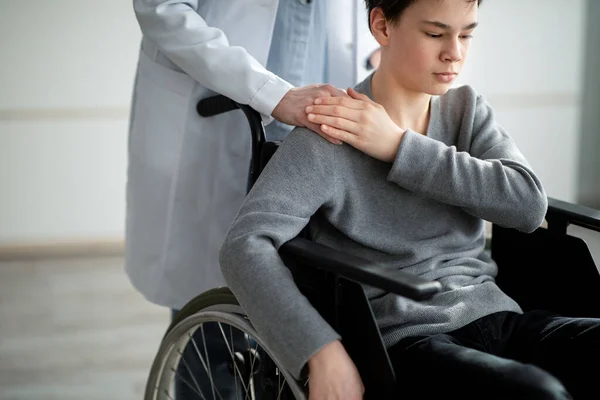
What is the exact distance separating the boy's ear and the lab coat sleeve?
0.19m

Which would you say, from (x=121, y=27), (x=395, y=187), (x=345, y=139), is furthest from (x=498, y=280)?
(x=121, y=27)

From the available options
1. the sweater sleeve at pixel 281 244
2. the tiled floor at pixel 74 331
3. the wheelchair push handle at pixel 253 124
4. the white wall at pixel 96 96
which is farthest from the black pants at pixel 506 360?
the white wall at pixel 96 96

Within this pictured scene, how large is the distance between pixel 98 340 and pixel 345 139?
1.87m

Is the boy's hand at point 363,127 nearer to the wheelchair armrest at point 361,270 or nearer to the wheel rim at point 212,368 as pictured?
the wheelchair armrest at point 361,270

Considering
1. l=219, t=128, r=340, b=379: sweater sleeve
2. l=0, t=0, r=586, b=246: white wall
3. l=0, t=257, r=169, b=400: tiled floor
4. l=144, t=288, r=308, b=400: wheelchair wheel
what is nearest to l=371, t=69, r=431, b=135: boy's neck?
l=219, t=128, r=340, b=379: sweater sleeve

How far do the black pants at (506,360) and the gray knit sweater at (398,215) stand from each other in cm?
3

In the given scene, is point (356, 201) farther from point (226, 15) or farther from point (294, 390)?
point (226, 15)

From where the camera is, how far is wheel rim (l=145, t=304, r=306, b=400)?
1.42 m

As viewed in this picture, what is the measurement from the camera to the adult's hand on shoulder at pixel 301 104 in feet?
4.78

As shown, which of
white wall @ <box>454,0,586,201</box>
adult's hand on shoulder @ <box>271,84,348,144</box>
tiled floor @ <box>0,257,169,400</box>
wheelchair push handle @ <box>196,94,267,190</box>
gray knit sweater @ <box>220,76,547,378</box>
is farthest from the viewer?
white wall @ <box>454,0,586,201</box>

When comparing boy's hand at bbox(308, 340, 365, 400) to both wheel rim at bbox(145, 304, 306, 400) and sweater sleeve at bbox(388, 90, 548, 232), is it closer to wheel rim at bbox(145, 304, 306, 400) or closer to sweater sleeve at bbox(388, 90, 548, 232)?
wheel rim at bbox(145, 304, 306, 400)

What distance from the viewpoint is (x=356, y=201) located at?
144cm

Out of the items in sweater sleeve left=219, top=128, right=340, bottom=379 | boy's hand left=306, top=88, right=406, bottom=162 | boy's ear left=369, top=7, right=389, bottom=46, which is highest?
boy's ear left=369, top=7, right=389, bottom=46

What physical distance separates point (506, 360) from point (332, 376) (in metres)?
0.23
